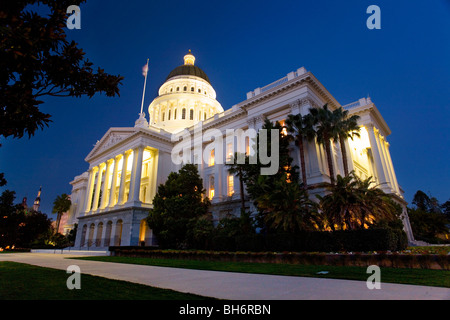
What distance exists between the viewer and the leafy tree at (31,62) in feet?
18.4

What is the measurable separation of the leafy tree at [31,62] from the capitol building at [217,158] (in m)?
23.2

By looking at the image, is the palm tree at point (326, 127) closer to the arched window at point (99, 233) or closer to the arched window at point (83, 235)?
the arched window at point (99, 233)

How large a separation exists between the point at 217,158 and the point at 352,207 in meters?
21.5

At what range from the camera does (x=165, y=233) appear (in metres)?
29.0

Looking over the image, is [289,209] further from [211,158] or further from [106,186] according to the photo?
[106,186]

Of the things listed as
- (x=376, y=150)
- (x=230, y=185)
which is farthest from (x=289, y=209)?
(x=376, y=150)

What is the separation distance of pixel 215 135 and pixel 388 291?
33.7 meters

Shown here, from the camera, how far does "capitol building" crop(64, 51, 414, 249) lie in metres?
29.2

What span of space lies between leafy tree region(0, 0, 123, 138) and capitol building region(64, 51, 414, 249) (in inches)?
912

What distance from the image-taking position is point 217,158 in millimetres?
36688

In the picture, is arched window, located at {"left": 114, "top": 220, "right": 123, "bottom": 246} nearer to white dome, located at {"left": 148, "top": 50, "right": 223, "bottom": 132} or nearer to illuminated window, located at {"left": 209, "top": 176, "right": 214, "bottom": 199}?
illuminated window, located at {"left": 209, "top": 176, "right": 214, "bottom": 199}

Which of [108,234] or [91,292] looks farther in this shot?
[108,234]

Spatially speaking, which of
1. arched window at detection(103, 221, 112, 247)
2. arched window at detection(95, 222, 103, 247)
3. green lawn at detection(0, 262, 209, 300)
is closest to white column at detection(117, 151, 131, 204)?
arched window at detection(103, 221, 112, 247)

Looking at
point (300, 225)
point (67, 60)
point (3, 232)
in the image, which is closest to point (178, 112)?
point (3, 232)
